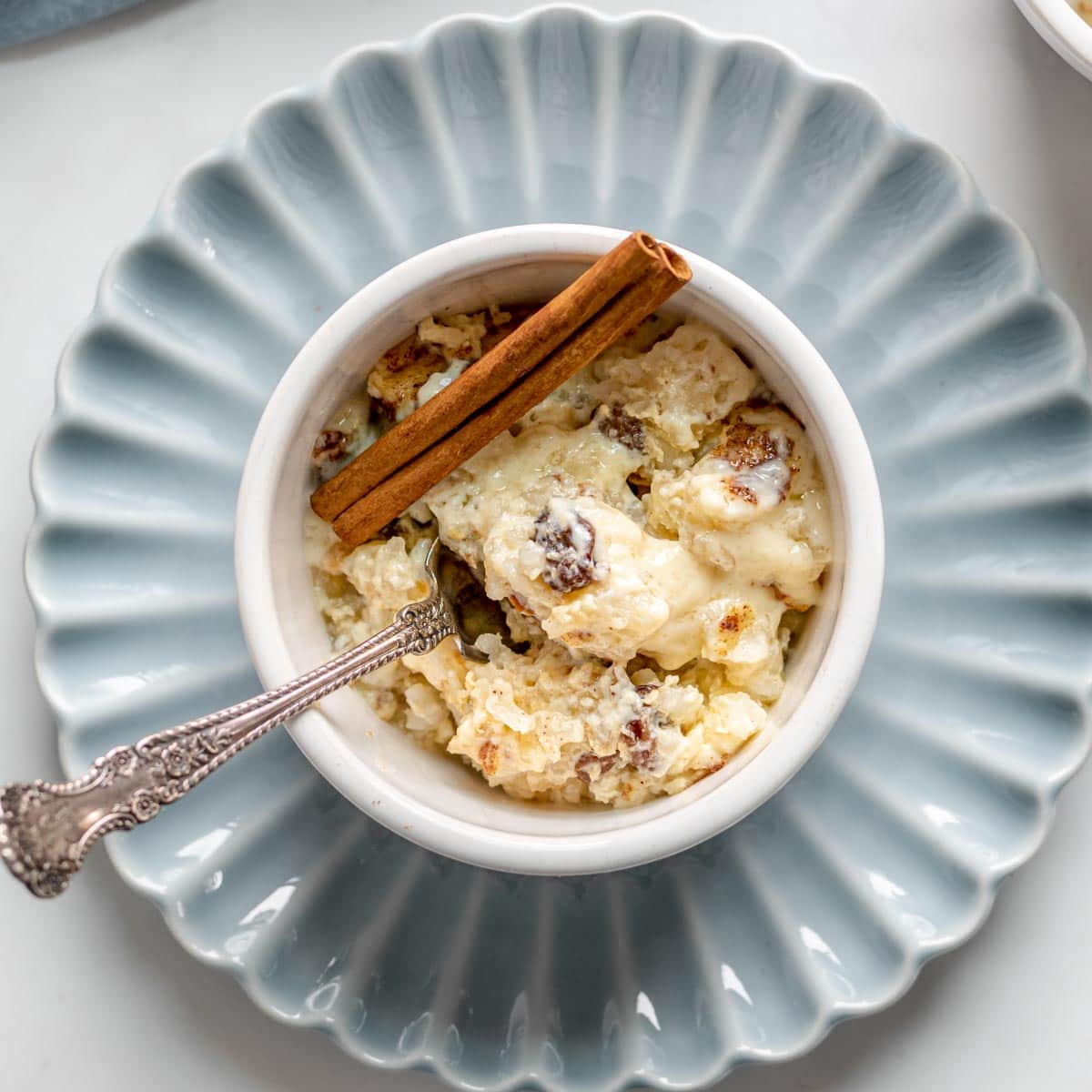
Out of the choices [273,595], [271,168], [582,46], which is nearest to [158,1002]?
[273,595]

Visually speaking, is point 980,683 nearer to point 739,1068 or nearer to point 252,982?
point 739,1068

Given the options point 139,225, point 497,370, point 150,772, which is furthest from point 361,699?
point 139,225

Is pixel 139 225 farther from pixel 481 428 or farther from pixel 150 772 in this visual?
pixel 150 772

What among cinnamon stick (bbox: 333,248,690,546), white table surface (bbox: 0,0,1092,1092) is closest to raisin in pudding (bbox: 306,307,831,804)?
cinnamon stick (bbox: 333,248,690,546)

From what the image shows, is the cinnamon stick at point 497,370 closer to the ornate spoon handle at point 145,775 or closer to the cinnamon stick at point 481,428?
the cinnamon stick at point 481,428

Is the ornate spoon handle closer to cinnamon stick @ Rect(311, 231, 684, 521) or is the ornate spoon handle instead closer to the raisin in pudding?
the raisin in pudding

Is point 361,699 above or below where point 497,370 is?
below

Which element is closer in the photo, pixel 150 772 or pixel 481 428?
pixel 150 772
